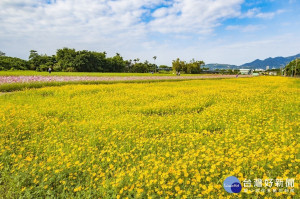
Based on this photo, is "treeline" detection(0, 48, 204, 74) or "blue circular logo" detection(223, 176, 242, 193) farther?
"treeline" detection(0, 48, 204, 74)

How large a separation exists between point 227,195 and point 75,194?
2.72 metres

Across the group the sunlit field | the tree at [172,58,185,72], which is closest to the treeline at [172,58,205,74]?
the tree at [172,58,185,72]

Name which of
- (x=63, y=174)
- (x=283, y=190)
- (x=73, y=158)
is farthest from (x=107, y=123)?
(x=283, y=190)

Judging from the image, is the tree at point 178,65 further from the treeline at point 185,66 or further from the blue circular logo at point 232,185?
the blue circular logo at point 232,185

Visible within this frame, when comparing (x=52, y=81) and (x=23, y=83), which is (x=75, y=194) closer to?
(x=23, y=83)

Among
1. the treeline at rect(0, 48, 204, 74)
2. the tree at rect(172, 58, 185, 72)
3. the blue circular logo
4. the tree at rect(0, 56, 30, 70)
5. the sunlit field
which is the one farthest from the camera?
the tree at rect(172, 58, 185, 72)

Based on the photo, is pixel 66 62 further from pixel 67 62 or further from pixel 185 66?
pixel 185 66

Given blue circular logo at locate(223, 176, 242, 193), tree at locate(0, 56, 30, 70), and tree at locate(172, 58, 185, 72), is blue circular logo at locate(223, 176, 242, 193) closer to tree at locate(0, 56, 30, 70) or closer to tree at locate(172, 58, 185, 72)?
tree at locate(0, 56, 30, 70)

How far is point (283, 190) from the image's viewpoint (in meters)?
2.98

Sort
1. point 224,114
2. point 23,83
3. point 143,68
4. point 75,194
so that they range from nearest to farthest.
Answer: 1. point 75,194
2. point 224,114
3. point 23,83
4. point 143,68

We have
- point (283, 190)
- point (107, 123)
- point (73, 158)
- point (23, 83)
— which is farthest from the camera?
point (23, 83)

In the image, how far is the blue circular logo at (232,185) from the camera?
10.2 ft

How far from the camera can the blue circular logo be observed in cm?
309

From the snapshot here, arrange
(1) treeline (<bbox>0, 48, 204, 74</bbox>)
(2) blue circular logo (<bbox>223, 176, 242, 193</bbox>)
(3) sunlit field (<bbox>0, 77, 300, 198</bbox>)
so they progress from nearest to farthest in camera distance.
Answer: (2) blue circular logo (<bbox>223, 176, 242, 193</bbox>), (3) sunlit field (<bbox>0, 77, 300, 198</bbox>), (1) treeline (<bbox>0, 48, 204, 74</bbox>)
